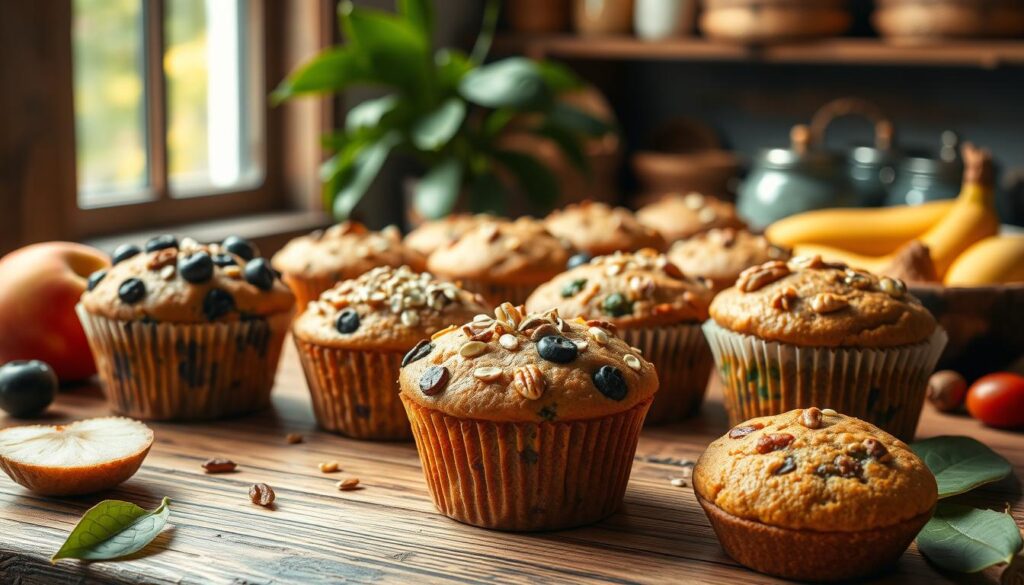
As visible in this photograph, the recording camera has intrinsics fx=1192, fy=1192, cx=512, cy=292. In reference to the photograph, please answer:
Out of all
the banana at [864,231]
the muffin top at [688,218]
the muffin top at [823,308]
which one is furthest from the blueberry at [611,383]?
the muffin top at [688,218]

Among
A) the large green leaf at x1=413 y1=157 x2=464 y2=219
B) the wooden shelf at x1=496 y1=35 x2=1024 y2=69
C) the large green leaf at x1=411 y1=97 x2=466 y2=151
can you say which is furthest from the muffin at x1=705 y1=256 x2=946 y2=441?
the wooden shelf at x1=496 y1=35 x2=1024 y2=69

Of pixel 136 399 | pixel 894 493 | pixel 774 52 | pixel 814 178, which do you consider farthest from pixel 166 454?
pixel 774 52

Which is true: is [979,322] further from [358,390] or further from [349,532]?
[349,532]

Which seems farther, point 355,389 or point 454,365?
point 355,389

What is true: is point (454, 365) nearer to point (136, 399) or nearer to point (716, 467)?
point (716, 467)

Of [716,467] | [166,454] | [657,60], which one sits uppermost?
[657,60]

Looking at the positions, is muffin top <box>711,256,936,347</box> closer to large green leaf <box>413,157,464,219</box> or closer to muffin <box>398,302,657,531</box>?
muffin <box>398,302,657,531</box>
